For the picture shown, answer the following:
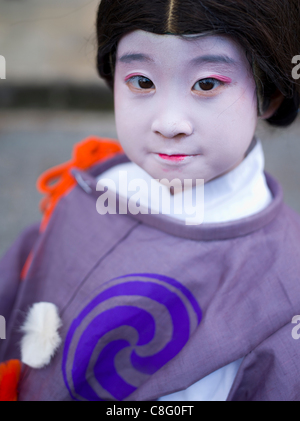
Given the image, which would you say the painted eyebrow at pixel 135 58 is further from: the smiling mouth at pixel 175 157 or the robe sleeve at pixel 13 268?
the robe sleeve at pixel 13 268

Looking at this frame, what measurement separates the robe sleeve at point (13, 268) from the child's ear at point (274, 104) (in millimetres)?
526

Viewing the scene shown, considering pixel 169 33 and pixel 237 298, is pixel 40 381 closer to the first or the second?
pixel 237 298

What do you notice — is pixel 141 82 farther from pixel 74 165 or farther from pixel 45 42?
pixel 45 42

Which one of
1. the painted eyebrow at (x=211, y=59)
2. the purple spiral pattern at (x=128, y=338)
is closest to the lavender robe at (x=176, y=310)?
the purple spiral pattern at (x=128, y=338)

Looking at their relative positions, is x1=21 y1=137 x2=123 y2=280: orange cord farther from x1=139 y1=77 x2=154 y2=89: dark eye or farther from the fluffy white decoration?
x1=139 y1=77 x2=154 y2=89: dark eye

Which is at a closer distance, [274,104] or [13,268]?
[274,104]

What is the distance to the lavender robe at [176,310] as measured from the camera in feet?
1.72

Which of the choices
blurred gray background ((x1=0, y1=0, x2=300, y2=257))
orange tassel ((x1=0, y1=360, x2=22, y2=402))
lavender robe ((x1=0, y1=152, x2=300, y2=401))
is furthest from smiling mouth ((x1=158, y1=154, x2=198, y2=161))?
blurred gray background ((x1=0, y1=0, x2=300, y2=257))

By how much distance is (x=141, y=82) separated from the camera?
51cm

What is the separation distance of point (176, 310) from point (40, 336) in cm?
20

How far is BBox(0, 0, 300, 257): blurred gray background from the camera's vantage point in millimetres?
1509

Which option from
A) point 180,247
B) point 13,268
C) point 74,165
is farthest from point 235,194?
point 13,268

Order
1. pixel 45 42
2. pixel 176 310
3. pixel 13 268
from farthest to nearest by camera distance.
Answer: pixel 45 42
pixel 13 268
pixel 176 310

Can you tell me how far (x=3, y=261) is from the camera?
2.63 feet
